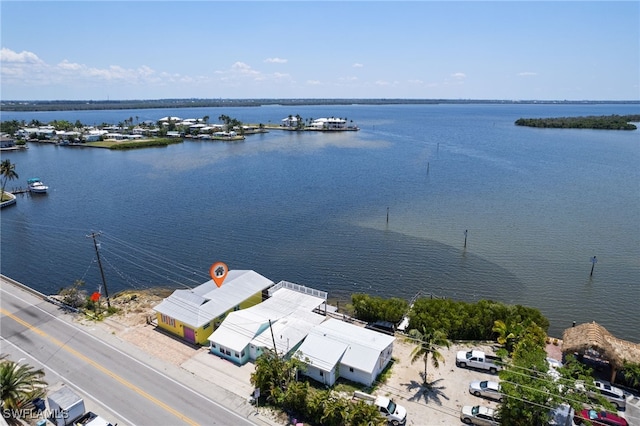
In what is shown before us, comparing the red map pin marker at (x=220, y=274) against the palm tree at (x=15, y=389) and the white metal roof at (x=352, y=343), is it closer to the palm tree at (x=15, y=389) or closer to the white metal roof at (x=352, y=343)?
the white metal roof at (x=352, y=343)

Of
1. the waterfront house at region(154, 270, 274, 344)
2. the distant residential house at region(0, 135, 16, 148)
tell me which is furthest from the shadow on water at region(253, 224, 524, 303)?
the distant residential house at region(0, 135, 16, 148)

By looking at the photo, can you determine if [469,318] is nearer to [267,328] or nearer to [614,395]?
[614,395]

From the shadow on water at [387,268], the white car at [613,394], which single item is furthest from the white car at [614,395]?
the shadow on water at [387,268]

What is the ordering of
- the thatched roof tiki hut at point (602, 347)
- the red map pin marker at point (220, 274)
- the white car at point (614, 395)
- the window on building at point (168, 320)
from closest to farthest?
1. the white car at point (614, 395)
2. the thatched roof tiki hut at point (602, 347)
3. the window on building at point (168, 320)
4. the red map pin marker at point (220, 274)

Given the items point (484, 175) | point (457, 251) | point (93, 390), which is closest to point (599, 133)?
point (484, 175)

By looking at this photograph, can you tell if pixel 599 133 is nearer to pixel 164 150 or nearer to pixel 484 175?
pixel 484 175

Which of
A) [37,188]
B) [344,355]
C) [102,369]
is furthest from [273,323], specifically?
[37,188]

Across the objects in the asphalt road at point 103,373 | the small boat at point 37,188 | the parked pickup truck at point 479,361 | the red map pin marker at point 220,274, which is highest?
the red map pin marker at point 220,274

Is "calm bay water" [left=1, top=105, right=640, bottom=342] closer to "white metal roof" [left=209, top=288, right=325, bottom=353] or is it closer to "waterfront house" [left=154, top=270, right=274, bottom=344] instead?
"waterfront house" [left=154, top=270, right=274, bottom=344]
